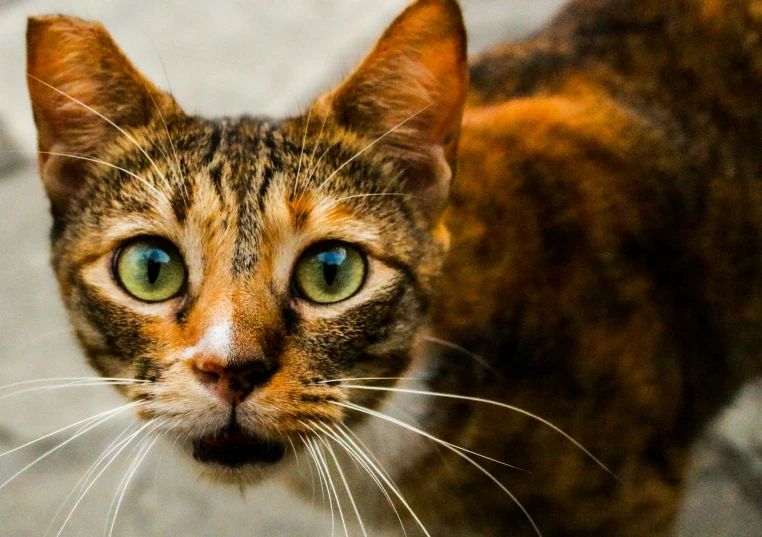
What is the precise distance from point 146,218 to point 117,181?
127mm

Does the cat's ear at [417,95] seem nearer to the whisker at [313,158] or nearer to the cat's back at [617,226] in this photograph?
the whisker at [313,158]

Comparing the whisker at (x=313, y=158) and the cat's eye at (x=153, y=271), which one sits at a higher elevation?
the whisker at (x=313, y=158)

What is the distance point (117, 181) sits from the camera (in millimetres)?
1137

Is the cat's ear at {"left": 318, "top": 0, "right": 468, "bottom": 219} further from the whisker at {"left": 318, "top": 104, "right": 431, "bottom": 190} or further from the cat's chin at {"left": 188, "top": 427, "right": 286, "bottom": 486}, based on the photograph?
the cat's chin at {"left": 188, "top": 427, "right": 286, "bottom": 486}

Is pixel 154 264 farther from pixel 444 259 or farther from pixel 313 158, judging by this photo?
pixel 444 259

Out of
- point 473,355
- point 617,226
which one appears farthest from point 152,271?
point 617,226

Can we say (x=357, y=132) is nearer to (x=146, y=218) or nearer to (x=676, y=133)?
(x=146, y=218)

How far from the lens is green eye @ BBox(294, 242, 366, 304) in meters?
1.07

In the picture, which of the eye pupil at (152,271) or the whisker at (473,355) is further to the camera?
the whisker at (473,355)

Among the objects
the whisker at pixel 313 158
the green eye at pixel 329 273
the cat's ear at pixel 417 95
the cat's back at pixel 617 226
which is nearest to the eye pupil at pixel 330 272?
the green eye at pixel 329 273

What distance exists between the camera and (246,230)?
1.02 m

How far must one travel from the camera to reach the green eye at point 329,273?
1073 mm

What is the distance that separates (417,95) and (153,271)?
0.52 metres

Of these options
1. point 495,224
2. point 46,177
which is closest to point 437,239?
point 495,224
